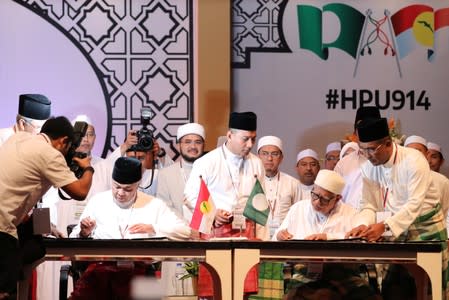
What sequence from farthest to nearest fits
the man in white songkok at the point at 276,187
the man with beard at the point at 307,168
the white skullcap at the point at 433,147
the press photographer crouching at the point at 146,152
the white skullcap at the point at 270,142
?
the white skullcap at the point at 433,147, the man with beard at the point at 307,168, the white skullcap at the point at 270,142, the man in white songkok at the point at 276,187, the press photographer crouching at the point at 146,152

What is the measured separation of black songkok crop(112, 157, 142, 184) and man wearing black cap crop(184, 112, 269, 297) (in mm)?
538

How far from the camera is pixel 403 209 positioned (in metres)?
6.06

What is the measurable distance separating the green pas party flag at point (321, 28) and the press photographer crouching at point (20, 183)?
4.39m

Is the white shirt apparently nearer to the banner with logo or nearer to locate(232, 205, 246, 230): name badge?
locate(232, 205, 246, 230): name badge

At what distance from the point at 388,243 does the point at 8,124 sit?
4372 mm

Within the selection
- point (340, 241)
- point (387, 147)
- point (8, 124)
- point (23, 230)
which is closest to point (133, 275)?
point (23, 230)

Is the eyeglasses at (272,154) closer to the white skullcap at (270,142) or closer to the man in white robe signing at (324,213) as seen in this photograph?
the white skullcap at (270,142)

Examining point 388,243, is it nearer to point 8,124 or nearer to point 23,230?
point 23,230

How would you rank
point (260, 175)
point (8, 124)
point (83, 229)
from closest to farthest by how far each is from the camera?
point (83, 229) → point (260, 175) → point (8, 124)

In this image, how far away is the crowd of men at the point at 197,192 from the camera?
5180 millimetres

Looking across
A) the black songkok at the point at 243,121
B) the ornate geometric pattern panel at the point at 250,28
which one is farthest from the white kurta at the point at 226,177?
the ornate geometric pattern panel at the point at 250,28

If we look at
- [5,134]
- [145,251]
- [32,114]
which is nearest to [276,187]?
[5,134]

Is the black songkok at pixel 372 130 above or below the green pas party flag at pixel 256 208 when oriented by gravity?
above

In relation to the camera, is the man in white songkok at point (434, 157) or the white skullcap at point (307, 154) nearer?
the man in white songkok at point (434, 157)
